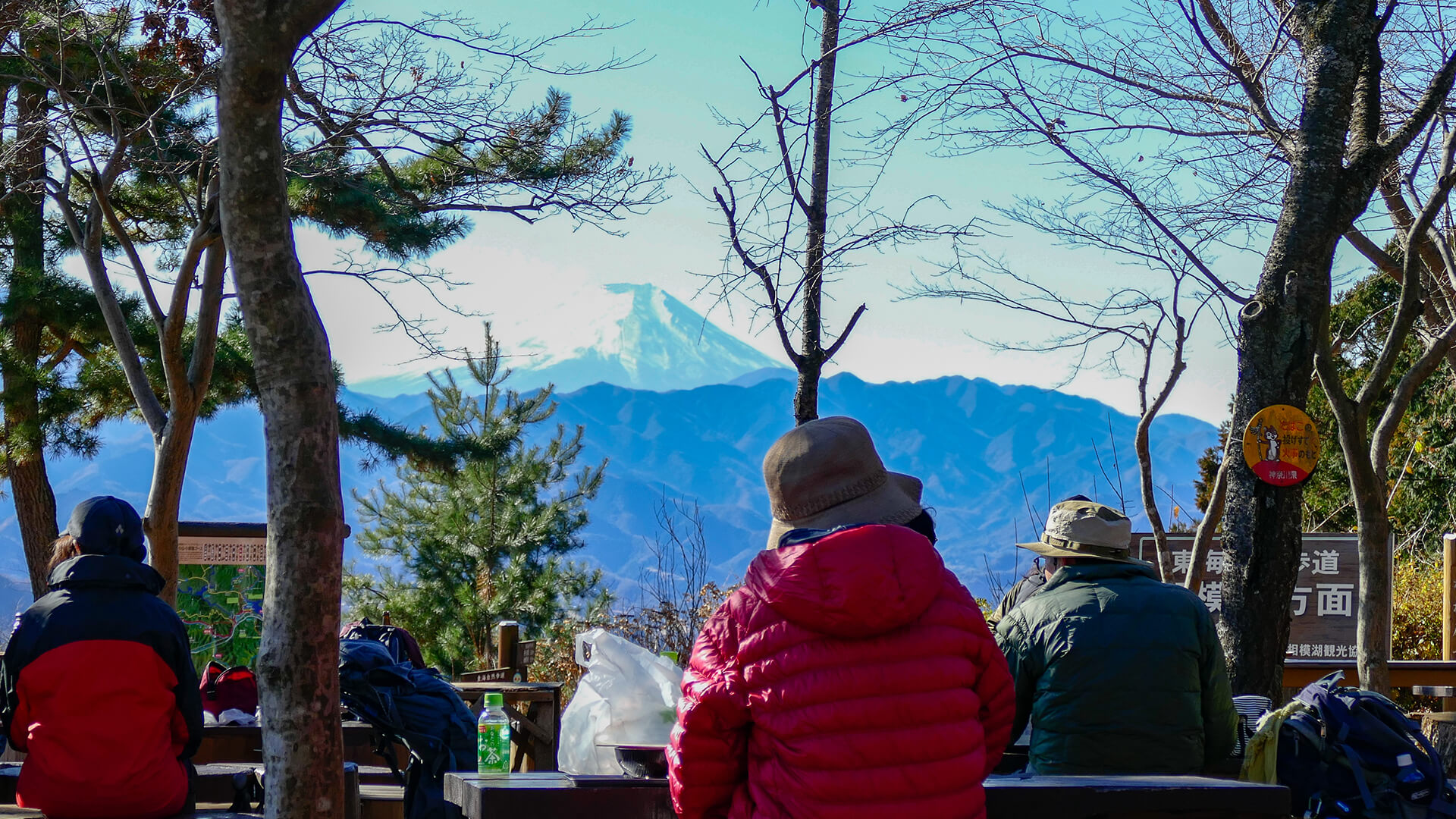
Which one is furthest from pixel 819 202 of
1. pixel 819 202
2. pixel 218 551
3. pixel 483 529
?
pixel 483 529

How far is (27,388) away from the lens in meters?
12.2

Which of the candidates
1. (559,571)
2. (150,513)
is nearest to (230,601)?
(150,513)

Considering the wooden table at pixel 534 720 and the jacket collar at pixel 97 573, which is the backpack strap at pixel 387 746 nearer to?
the jacket collar at pixel 97 573

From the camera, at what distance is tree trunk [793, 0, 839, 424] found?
577 centimetres

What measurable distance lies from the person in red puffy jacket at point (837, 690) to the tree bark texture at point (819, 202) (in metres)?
3.41

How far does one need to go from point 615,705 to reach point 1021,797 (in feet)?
5.57

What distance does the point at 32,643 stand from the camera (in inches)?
158

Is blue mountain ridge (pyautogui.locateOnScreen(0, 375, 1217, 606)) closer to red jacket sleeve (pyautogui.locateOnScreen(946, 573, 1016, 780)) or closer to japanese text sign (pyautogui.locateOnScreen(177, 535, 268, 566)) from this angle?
japanese text sign (pyautogui.locateOnScreen(177, 535, 268, 566))

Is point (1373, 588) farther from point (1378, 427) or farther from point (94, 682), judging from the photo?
point (94, 682)

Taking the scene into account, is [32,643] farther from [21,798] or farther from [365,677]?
[365,677]

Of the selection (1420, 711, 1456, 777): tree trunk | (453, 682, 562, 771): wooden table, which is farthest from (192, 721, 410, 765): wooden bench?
(1420, 711, 1456, 777): tree trunk

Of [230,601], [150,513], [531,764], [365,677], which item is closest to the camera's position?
[365,677]

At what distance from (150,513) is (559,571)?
46.6 ft

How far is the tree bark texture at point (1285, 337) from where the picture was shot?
5.24 meters
